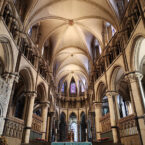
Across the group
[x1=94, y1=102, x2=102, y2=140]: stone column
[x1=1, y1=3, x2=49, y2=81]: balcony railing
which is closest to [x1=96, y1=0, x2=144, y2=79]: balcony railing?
[x1=94, y1=102, x2=102, y2=140]: stone column

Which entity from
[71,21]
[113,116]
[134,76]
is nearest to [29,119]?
[113,116]

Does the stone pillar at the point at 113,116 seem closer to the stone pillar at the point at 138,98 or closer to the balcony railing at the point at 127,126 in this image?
the balcony railing at the point at 127,126

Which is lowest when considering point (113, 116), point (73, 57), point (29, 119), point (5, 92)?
point (29, 119)

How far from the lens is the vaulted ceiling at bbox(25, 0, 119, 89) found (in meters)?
15.7

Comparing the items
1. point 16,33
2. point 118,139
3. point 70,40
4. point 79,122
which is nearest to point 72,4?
point 70,40

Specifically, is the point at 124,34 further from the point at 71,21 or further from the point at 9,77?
the point at 9,77

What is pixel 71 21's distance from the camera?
19312mm

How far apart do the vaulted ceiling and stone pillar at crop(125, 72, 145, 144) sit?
19.1 feet

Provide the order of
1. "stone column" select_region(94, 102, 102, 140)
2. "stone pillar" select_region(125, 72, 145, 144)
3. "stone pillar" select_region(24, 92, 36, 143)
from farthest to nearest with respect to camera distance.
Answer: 1. "stone column" select_region(94, 102, 102, 140)
2. "stone pillar" select_region(24, 92, 36, 143)
3. "stone pillar" select_region(125, 72, 145, 144)

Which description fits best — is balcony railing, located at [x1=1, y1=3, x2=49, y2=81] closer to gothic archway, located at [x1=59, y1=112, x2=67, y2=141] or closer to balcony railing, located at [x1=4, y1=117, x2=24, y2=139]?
balcony railing, located at [x1=4, y1=117, x2=24, y2=139]

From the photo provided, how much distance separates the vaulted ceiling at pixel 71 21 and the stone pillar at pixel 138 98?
5.81 metres

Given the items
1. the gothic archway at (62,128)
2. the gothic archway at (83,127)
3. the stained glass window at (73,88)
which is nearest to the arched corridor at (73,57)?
the gothic archway at (83,127)

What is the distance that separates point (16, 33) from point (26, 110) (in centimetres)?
722

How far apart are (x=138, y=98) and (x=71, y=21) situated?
42.7 ft
